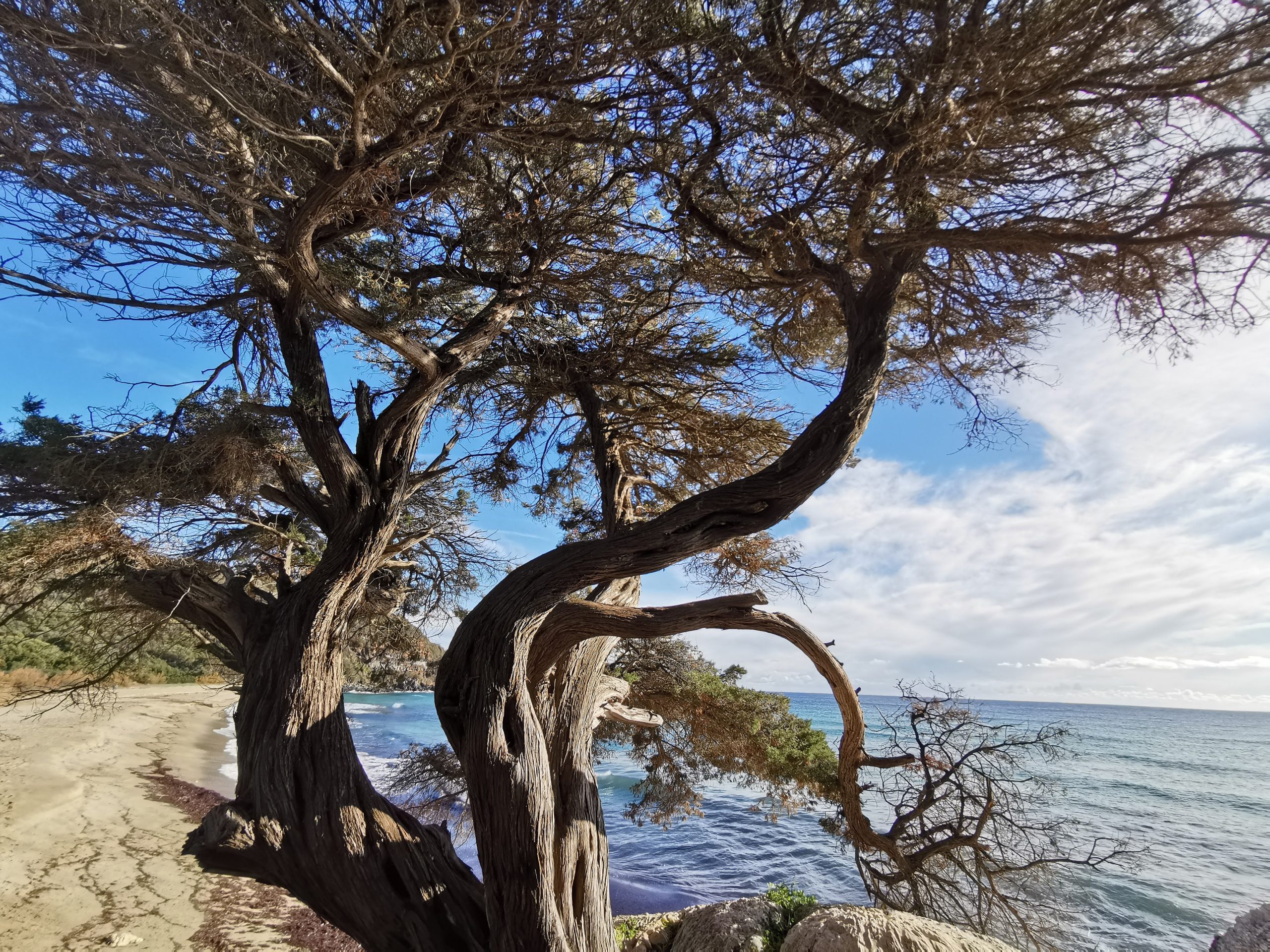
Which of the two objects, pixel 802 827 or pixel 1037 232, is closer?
pixel 1037 232

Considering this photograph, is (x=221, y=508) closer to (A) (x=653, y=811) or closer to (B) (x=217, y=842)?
(B) (x=217, y=842)

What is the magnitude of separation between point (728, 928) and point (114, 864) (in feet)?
26.1

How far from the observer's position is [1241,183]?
2855mm

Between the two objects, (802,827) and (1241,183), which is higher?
(1241,183)

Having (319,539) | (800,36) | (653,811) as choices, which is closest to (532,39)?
(800,36)

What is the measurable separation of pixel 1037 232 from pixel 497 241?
336 cm

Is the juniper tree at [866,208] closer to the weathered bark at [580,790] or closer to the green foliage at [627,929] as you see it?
the weathered bark at [580,790]

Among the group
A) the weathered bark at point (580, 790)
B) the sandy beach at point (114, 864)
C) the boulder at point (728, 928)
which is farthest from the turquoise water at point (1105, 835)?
the sandy beach at point (114, 864)

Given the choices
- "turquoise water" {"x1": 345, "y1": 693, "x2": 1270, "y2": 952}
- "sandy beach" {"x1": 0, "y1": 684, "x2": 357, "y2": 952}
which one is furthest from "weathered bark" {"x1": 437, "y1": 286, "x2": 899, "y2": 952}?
"sandy beach" {"x1": 0, "y1": 684, "x2": 357, "y2": 952}

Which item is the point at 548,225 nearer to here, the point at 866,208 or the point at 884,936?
the point at 866,208

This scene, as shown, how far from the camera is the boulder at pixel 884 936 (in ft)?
11.8

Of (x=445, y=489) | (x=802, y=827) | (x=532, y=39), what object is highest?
(x=532, y=39)

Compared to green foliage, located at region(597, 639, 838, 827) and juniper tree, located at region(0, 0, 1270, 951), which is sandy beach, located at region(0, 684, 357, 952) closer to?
juniper tree, located at region(0, 0, 1270, 951)

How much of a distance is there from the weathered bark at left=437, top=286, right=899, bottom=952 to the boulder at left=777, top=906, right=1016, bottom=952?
187cm
